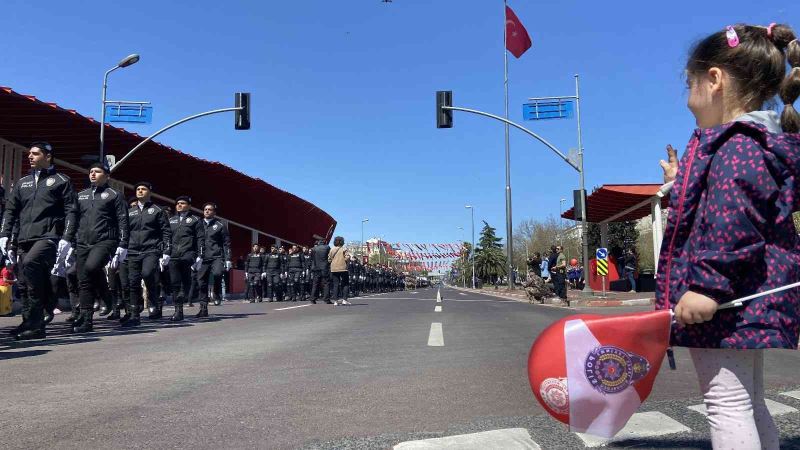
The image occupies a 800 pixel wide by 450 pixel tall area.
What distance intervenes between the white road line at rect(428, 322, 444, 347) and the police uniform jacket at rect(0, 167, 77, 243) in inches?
183

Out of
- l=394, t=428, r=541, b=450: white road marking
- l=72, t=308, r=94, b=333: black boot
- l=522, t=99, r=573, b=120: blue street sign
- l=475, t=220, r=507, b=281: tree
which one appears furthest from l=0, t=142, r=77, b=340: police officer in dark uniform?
l=475, t=220, r=507, b=281: tree

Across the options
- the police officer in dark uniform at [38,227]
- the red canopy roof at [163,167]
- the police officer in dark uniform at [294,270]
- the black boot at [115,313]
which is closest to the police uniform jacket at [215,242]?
the black boot at [115,313]

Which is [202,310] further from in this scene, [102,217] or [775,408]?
[775,408]

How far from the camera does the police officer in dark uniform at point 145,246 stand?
9.44m

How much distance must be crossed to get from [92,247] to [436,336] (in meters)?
→ 4.86

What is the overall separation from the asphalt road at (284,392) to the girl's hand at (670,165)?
4.41 ft

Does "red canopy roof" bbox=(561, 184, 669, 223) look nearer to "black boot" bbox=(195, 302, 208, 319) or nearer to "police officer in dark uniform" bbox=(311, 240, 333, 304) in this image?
"police officer in dark uniform" bbox=(311, 240, 333, 304)

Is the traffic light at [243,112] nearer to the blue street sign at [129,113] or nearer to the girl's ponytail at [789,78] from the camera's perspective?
the blue street sign at [129,113]

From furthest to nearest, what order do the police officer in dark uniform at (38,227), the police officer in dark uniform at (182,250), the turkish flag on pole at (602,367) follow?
the police officer in dark uniform at (182,250) < the police officer in dark uniform at (38,227) < the turkish flag on pole at (602,367)

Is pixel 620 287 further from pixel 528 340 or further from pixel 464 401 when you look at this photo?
pixel 464 401

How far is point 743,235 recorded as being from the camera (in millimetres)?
1974

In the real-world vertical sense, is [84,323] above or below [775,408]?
above

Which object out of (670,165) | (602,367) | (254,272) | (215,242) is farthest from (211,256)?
(254,272)

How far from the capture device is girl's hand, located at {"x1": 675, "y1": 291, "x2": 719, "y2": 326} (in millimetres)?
1993
